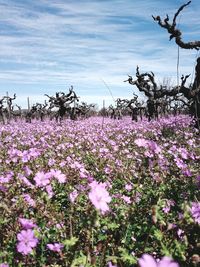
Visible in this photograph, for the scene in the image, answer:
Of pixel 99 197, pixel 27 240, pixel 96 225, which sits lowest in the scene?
pixel 27 240

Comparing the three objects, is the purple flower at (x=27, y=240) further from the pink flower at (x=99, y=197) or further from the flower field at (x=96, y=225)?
the pink flower at (x=99, y=197)

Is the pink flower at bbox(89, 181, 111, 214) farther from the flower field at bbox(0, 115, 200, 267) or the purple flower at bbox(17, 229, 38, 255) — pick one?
the purple flower at bbox(17, 229, 38, 255)

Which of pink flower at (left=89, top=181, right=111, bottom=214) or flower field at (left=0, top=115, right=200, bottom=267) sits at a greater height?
pink flower at (left=89, top=181, right=111, bottom=214)

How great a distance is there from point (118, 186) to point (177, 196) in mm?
1563

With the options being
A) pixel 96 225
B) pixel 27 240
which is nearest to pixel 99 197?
pixel 96 225

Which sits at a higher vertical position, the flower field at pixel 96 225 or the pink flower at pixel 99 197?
the pink flower at pixel 99 197

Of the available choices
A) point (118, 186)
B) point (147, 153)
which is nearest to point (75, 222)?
point (147, 153)

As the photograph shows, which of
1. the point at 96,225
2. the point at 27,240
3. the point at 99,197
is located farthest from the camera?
the point at 27,240

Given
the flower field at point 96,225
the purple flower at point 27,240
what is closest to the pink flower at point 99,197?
the flower field at point 96,225

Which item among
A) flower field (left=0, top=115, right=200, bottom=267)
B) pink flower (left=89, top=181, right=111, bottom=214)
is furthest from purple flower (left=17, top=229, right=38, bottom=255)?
pink flower (left=89, top=181, right=111, bottom=214)

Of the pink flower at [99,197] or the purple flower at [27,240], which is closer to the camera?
the pink flower at [99,197]

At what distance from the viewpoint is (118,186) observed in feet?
20.1

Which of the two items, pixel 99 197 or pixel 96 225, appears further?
pixel 96 225

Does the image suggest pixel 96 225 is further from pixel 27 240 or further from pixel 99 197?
pixel 27 240
